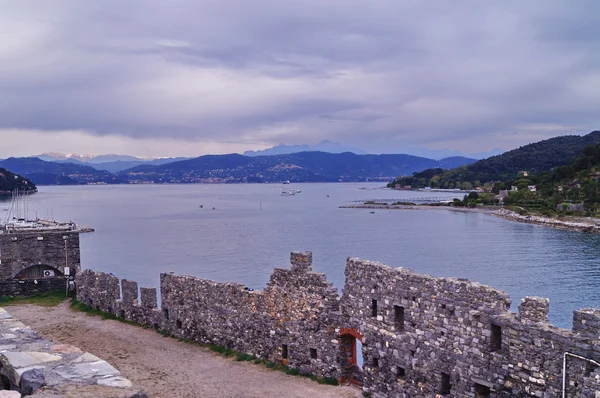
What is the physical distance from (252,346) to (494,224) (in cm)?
8986

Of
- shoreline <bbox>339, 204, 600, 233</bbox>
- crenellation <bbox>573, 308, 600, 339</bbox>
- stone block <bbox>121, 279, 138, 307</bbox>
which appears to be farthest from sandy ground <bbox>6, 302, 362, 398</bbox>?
shoreline <bbox>339, 204, 600, 233</bbox>

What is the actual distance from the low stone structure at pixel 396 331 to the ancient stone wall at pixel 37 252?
9.49 meters

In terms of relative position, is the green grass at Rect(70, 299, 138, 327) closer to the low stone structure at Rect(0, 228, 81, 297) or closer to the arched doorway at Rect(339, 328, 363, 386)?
the low stone structure at Rect(0, 228, 81, 297)

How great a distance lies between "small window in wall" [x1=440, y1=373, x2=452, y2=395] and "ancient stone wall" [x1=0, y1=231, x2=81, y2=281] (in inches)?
771

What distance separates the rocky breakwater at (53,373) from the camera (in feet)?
21.1

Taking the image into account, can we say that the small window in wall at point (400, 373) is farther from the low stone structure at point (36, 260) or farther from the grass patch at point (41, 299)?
the low stone structure at point (36, 260)

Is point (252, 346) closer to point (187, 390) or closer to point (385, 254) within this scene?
point (187, 390)

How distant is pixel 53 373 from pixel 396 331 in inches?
291

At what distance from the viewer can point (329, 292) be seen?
14062 mm

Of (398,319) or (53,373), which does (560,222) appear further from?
(53,373)

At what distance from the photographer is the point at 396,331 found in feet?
40.1

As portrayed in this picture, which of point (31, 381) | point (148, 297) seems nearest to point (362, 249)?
point (148, 297)

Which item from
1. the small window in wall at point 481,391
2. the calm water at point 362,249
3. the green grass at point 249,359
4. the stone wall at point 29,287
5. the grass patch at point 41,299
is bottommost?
the calm water at point 362,249

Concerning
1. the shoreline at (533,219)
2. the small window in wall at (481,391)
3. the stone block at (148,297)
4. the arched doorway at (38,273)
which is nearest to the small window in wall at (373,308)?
the small window in wall at (481,391)
